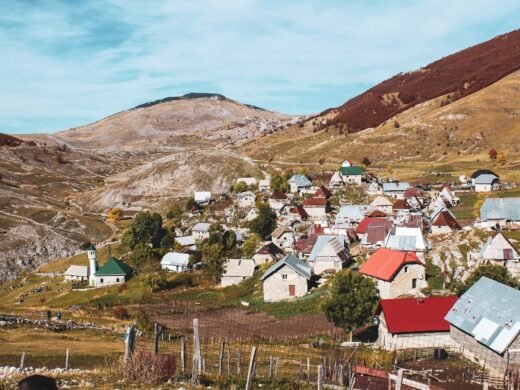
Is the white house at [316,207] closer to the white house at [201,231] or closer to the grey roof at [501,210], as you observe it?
the white house at [201,231]

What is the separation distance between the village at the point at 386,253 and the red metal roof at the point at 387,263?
0.16m

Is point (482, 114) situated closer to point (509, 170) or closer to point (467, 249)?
point (509, 170)

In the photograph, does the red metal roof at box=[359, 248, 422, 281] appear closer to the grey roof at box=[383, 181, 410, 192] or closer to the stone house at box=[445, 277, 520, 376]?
the stone house at box=[445, 277, 520, 376]

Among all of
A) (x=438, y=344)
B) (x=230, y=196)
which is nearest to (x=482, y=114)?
(x=230, y=196)

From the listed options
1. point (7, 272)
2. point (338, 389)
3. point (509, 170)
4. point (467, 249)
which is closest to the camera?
point (338, 389)

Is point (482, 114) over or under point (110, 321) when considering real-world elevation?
over

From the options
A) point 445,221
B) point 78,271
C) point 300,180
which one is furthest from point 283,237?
point 300,180

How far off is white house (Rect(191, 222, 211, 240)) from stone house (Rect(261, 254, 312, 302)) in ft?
152

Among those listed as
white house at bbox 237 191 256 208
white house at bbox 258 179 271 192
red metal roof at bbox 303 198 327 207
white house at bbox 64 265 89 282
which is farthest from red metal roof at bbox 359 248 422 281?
white house at bbox 258 179 271 192

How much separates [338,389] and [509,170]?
12373cm

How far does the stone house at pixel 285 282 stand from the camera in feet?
224

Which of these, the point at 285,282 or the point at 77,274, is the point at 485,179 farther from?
the point at 77,274

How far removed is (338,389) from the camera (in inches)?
815

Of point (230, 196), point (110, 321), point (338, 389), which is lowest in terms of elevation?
point (110, 321)
